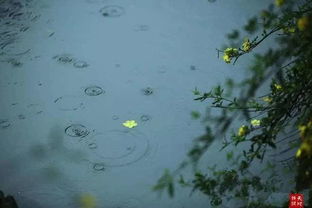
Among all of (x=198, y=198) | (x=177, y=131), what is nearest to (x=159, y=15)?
(x=177, y=131)

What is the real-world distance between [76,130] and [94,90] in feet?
1.64

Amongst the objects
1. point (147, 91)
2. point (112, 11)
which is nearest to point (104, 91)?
point (147, 91)

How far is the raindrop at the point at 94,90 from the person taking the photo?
132 inches

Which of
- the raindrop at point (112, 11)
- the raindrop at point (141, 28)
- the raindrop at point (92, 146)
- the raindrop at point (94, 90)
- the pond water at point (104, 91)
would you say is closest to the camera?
the pond water at point (104, 91)

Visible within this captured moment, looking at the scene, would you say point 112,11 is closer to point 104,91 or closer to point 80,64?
point 80,64

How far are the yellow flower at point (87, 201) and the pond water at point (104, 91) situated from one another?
28 mm

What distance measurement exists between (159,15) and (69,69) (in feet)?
4.16

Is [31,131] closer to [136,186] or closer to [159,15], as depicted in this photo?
[136,186]

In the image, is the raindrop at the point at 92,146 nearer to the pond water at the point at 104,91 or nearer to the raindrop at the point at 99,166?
the pond water at the point at 104,91

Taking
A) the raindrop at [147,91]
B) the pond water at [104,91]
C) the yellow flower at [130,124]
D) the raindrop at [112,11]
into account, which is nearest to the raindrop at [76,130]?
the pond water at [104,91]

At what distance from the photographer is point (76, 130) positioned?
3.02 metres

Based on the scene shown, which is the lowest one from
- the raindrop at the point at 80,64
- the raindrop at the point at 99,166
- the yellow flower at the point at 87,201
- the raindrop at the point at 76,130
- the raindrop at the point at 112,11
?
the yellow flower at the point at 87,201

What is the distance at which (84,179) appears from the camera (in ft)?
8.77

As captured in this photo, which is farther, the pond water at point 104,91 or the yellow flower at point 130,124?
the yellow flower at point 130,124
